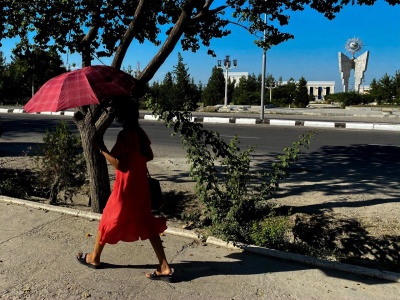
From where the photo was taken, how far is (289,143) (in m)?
12.4

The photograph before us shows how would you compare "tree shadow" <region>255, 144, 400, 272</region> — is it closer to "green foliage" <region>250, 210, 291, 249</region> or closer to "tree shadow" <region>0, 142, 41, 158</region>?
"green foliage" <region>250, 210, 291, 249</region>

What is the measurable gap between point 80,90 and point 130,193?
0.89m

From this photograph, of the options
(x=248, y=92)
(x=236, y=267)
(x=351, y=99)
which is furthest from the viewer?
(x=248, y=92)

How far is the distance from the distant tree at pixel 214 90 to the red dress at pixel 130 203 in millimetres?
38105

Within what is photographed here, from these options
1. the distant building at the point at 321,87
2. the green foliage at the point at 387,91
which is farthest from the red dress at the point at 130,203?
the distant building at the point at 321,87

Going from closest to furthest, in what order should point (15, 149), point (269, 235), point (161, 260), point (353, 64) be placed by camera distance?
point (161, 260), point (269, 235), point (15, 149), point (353, 64)

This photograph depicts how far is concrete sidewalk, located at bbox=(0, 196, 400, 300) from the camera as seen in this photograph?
3105 millimetres

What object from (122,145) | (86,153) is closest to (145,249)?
(122,145)

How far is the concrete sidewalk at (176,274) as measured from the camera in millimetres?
3105

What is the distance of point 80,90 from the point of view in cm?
309

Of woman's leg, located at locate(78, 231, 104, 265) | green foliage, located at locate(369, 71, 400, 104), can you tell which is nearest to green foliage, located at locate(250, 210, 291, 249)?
woman's leg, located at locate(78, 231, 104, 265)

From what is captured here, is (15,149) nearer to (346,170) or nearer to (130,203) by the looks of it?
(346,170)

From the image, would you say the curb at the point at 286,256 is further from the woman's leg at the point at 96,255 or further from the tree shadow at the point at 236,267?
the woman's leg at the point at 96,255

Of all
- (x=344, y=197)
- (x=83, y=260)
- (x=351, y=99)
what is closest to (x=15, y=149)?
(x=83, y=260)
